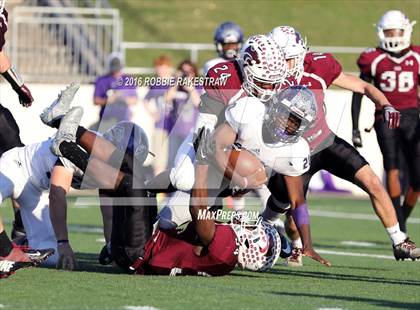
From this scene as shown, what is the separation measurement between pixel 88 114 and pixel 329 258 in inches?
299

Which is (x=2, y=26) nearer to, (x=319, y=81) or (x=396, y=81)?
(x=319, y=81)

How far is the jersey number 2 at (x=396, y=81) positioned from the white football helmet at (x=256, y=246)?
3.78m

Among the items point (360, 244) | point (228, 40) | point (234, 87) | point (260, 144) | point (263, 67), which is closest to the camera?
point (260, 144)

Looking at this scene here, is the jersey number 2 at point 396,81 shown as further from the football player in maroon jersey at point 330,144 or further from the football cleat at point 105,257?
the football cleat at point 105,257

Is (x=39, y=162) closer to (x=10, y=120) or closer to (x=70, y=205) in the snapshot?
(x=10, y=120)

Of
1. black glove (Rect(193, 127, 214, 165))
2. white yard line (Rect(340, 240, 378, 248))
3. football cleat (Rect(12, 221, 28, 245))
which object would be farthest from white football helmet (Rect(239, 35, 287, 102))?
white yard line (Rect(340, 240, 378, 248))

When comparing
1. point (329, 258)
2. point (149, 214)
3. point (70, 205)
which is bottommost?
point (70, 205)

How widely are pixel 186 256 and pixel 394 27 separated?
4211mm

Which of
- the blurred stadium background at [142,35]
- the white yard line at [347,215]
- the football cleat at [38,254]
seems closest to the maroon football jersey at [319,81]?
the football cleat at [38,254]

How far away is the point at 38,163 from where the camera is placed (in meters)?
7.11

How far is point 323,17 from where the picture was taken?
2500 centimetres

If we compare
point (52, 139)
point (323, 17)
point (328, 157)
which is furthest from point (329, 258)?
point (323, 17)

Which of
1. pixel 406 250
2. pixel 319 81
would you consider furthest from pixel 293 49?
pixel 406 250

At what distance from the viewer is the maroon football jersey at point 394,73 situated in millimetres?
10148
